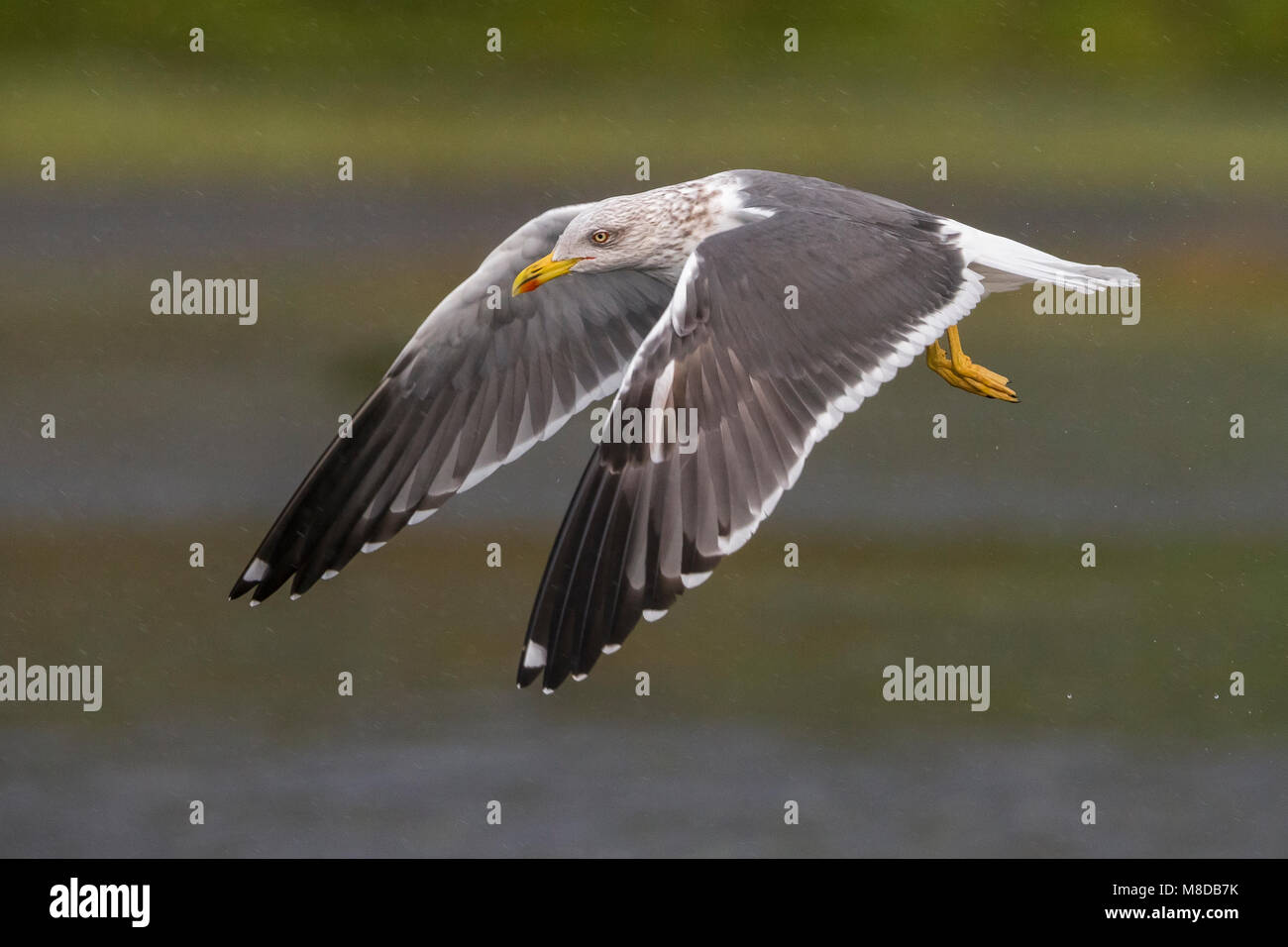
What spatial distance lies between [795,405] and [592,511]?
590 mm

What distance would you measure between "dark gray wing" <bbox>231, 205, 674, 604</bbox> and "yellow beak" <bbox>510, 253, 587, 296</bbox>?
196 millimetres

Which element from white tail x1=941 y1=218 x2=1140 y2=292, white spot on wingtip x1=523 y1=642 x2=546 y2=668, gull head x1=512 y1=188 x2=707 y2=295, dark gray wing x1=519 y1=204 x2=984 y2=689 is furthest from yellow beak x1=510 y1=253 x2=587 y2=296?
white spot on wingtip x1=523 y1=642 x2=546 y2=668

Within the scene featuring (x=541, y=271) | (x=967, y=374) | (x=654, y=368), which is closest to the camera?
(x=654, y=368)

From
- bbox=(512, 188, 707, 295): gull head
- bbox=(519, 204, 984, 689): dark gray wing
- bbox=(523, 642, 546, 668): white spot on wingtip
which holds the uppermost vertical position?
bbox=(512, 188, 707, 295): gull head

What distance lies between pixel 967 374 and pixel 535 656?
5.94 feet

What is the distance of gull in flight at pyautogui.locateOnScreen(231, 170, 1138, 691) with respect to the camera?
15.5ft

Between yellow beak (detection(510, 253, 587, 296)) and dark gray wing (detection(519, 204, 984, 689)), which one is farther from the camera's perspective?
yellow beak (detection(510, 253, 587, 296))

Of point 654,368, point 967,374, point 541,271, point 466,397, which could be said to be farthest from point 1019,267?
point 466,397

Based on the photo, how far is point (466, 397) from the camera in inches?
232

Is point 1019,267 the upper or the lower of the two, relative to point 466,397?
upper

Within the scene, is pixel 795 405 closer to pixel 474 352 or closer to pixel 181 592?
pixel 474 352

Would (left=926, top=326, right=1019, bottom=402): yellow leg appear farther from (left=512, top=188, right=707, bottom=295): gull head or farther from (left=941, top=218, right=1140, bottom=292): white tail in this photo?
(left=512, top=188, right=707, bottom=295): gull head

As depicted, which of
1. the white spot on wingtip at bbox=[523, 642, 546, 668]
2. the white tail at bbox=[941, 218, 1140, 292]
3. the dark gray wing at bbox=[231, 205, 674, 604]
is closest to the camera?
the white spot on wingtip at bbox=[523, 642, 546, 668]

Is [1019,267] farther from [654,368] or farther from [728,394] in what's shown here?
[654,368]
